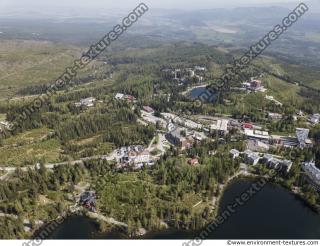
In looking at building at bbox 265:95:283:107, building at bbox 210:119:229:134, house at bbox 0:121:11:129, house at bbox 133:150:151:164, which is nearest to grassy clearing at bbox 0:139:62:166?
house at bbox 0:121:11:129

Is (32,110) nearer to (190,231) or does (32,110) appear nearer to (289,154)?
(190,231)

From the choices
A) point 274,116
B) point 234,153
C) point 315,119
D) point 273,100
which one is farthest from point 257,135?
point 273,100

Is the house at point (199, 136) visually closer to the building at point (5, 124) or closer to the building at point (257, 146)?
the building at point (257, 146)

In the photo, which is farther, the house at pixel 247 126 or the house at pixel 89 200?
the house at pixel 247 126

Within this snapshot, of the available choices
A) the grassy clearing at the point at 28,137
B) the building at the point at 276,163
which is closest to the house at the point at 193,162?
the building at the point at 276,163

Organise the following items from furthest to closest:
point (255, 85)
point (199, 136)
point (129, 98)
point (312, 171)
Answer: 1. point (255, 85)
2. point (129, 98)
3. point (199, 136)
4. point (312, 171)

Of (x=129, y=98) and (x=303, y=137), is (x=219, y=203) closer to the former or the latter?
(x=303, y=137)
